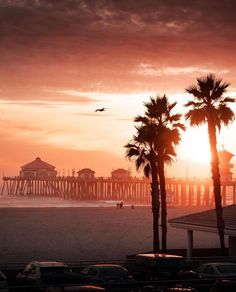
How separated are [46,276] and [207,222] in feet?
51.7

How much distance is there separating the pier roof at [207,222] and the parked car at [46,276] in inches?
508

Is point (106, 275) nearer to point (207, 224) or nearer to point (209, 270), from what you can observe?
point (209, 270)

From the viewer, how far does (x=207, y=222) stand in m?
36.9

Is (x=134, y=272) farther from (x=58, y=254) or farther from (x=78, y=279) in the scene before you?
(x=58, y=254)

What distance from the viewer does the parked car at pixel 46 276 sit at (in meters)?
22.8

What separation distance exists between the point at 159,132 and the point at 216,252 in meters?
8.45

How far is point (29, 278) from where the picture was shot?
23.9 metres

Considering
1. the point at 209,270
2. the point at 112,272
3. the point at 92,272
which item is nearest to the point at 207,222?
the point at 209,270

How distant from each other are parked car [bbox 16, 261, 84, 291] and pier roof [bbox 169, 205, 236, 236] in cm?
1290

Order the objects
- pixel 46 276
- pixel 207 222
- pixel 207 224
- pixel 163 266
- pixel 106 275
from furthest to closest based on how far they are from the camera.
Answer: pixel 207 222 < pixel 207 224 < pixel 163 266 < pixel 46 276 < pixel 106 275

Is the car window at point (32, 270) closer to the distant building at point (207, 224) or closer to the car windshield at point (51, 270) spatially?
the car windshield at point (51, 270)

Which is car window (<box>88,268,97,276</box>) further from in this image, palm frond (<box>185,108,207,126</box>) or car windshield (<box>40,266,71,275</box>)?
palm frond (<box>185,108,207,126</box>)

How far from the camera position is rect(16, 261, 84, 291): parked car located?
22.8 m

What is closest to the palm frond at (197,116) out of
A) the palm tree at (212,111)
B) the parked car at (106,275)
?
the palm tree at (212,111)
